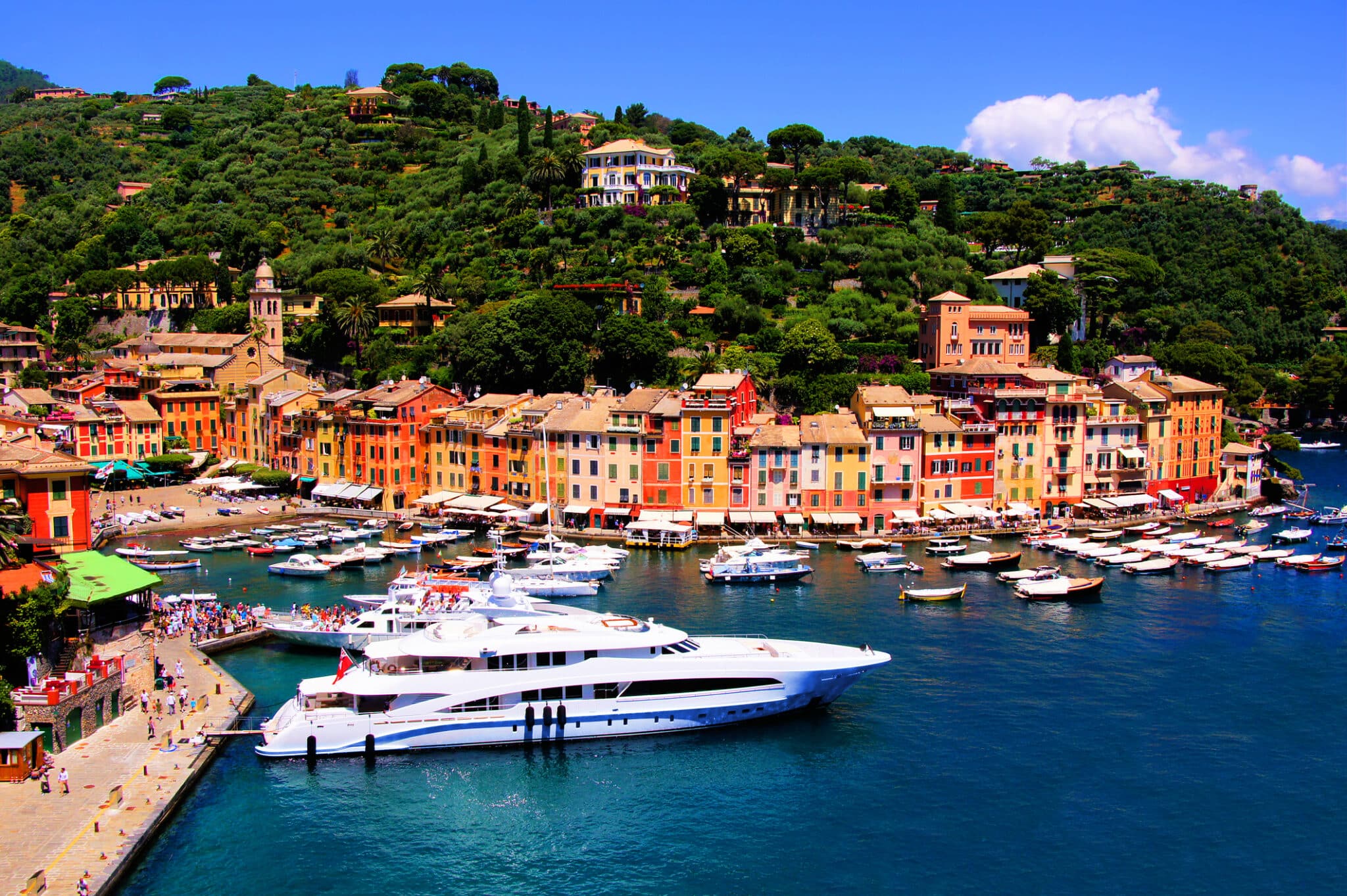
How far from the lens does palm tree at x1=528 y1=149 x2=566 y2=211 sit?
11056 centimetres

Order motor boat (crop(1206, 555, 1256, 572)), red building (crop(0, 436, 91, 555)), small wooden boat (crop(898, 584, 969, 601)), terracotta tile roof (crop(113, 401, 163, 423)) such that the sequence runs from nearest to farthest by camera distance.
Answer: red building (crop(0, 436, 91, 555)) → small wooden boat (crop(898, 584, 969, 601)) → motor boat (crop(1206, 555, 1256, 572)) → terracotta tile roof (crop(113, 401, 163, 423))

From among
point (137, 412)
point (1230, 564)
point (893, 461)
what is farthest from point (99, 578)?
point (1230, 564)

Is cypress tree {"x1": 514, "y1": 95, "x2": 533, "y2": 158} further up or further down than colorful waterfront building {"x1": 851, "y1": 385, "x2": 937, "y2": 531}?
further up

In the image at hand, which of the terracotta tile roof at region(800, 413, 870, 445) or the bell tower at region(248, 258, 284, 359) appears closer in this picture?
the terracotta tile roof at region(800, 413, 870, 445)

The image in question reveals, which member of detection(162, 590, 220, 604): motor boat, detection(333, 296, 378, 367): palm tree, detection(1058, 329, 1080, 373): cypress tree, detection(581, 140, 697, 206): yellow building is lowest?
detection(162, 590, 220, 604): motor boat

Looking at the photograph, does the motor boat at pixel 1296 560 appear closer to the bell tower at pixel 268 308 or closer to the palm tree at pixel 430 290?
the palm tree at pixel 430 290

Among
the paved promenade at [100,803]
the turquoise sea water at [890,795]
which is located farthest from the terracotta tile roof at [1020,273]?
the paved promenade at [100,803]

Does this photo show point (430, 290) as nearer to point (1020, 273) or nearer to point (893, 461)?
point (893, 461)

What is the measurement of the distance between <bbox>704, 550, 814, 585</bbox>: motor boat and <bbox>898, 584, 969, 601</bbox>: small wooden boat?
5.31 meters

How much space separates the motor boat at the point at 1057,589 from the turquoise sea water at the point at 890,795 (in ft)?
20.7

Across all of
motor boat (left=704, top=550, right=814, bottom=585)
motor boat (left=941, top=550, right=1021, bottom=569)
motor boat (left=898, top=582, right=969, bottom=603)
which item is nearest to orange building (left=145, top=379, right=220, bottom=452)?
motor boat (left=704, top=550, right=814, bottom=585)

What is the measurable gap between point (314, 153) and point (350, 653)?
380 ft

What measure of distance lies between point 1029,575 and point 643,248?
51.0 meters

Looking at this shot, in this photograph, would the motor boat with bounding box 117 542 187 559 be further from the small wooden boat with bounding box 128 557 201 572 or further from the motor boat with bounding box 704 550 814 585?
the motor boat with bounding box 704 550 814 585
